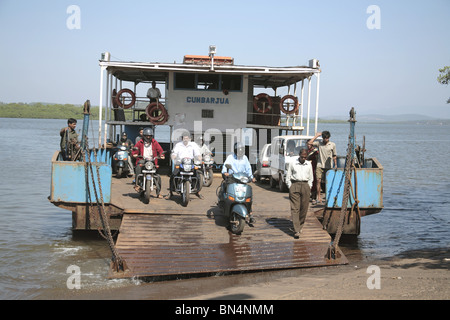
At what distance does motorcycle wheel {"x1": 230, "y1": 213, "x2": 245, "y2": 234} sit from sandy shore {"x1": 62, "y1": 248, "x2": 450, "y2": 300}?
3.64 feet

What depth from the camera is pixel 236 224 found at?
9094mm

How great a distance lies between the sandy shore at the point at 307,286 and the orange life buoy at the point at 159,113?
795 centimetres

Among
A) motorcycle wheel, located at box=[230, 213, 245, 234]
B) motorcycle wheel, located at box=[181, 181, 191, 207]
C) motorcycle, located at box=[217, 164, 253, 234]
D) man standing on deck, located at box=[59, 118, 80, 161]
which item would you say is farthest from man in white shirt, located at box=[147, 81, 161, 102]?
motorcycle wheel, located at box=[230, 213, 245, 234]

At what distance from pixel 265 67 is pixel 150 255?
23.4 feet

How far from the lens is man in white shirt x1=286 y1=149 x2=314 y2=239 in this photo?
9016 millimetres

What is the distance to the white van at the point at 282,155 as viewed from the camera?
1217 centimetres

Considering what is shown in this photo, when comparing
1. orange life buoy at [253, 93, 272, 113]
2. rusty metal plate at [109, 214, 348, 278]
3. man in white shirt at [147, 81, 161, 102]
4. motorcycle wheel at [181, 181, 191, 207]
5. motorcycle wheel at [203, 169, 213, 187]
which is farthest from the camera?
orange life buoy at [253, 93, 272, 113]

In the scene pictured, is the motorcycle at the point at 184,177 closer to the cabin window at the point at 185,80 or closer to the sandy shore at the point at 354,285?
the sandy shore at the point at 354,285

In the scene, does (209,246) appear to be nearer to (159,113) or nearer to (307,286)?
(307,286)

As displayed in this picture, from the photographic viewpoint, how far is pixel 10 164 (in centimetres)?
3047

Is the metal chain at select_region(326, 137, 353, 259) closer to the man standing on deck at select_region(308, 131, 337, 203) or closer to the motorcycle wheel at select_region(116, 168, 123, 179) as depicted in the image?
the man standing on deck at select_region(308, 131, 337, 203)

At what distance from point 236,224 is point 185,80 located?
7.50 m
